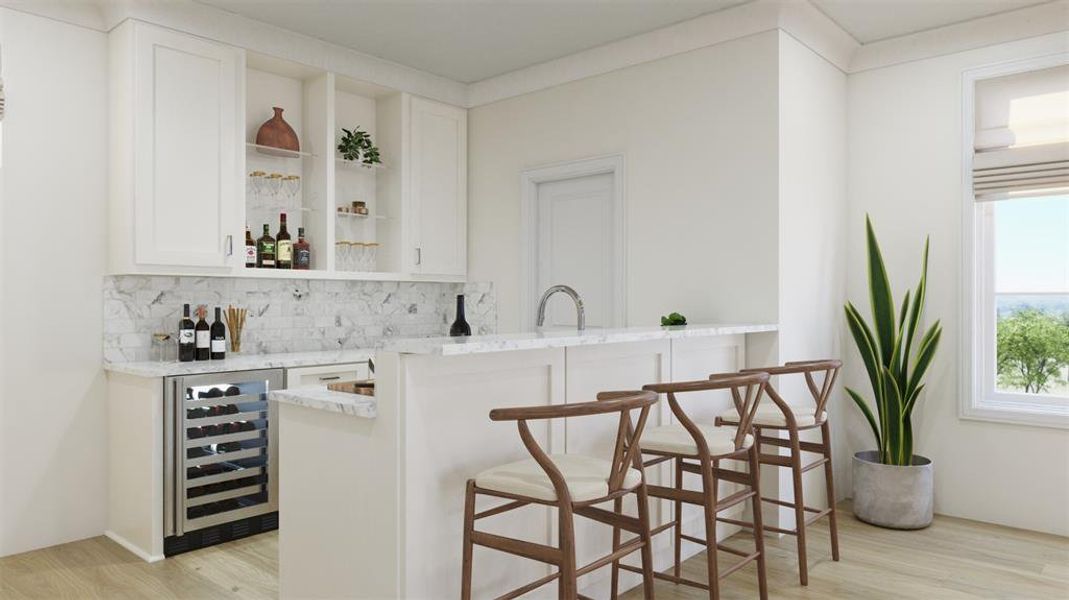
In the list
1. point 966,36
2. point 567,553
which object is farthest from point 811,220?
point 567,553

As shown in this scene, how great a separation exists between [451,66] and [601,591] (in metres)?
3.33

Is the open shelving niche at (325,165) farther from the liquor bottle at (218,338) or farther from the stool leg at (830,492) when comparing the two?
the stool leg at (830,492)

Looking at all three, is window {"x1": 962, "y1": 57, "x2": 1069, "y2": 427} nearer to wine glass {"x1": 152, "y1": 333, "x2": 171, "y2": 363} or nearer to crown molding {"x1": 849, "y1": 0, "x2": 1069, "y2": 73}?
crown molding {"x1": 849, "y1": 0, "x2": 1069, "y2": 73}

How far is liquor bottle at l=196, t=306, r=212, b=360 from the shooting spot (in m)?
3.73

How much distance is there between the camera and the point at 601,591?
2871mm

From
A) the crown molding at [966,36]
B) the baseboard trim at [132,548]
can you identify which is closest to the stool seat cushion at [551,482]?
the baseboard trim at [132,548]

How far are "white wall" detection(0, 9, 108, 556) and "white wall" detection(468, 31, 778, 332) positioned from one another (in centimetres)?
252

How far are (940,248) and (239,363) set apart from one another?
3768 millimetres

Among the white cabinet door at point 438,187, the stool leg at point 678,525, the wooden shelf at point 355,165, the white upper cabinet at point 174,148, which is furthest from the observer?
the white cabinet door at point 438,187

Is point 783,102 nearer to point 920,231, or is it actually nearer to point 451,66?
point 920,231

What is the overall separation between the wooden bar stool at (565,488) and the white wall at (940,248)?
262 cm

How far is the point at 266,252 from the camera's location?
165 inches

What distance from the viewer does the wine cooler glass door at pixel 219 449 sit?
11.0 feet

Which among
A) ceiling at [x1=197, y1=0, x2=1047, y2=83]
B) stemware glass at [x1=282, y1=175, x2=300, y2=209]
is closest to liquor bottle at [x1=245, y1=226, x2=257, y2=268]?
stemware glass at [x1=282, y1=175, x2=300, y2=209]
